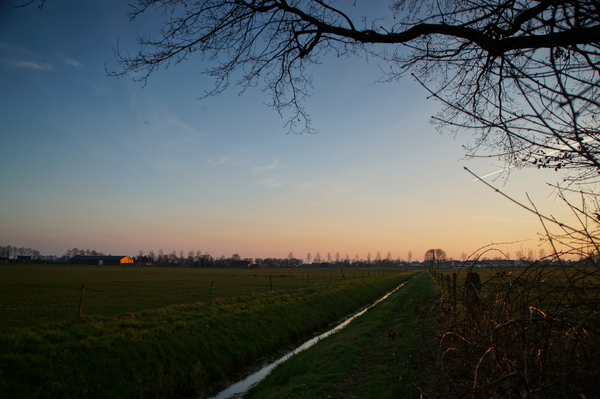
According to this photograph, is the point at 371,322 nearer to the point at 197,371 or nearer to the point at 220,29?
the point at 197,371

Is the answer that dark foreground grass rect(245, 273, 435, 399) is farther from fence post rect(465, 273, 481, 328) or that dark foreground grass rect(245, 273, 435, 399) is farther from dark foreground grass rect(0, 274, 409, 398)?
dark foreground grass rect(0, 274, 409, 398)

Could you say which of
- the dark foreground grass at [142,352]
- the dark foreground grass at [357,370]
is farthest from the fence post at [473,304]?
the dark foreground grass at [142,352]

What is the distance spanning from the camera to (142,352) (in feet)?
34.7

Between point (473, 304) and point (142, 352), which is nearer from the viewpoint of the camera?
point (473, 304)

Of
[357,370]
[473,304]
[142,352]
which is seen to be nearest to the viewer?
[473,304]

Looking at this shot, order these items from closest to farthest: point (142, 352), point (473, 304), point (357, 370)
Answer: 1. point (473, 304)
2. point (357, 370)
3. point (142, 352)

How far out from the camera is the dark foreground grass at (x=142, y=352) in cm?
810

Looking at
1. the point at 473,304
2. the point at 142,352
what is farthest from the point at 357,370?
the point at 142,352

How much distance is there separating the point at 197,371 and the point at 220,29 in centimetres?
1012

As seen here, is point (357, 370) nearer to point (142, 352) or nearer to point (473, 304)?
point (473, 304)

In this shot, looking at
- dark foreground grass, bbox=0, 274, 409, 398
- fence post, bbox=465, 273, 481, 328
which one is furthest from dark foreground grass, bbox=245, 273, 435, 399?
dark foreground grass, bbox=0, 274, 409, 398

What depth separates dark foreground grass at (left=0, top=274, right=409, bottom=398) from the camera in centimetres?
810

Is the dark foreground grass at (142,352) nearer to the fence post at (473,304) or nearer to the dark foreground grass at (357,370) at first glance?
the dark foreground grass at (357,370)

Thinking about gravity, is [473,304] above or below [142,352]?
above
